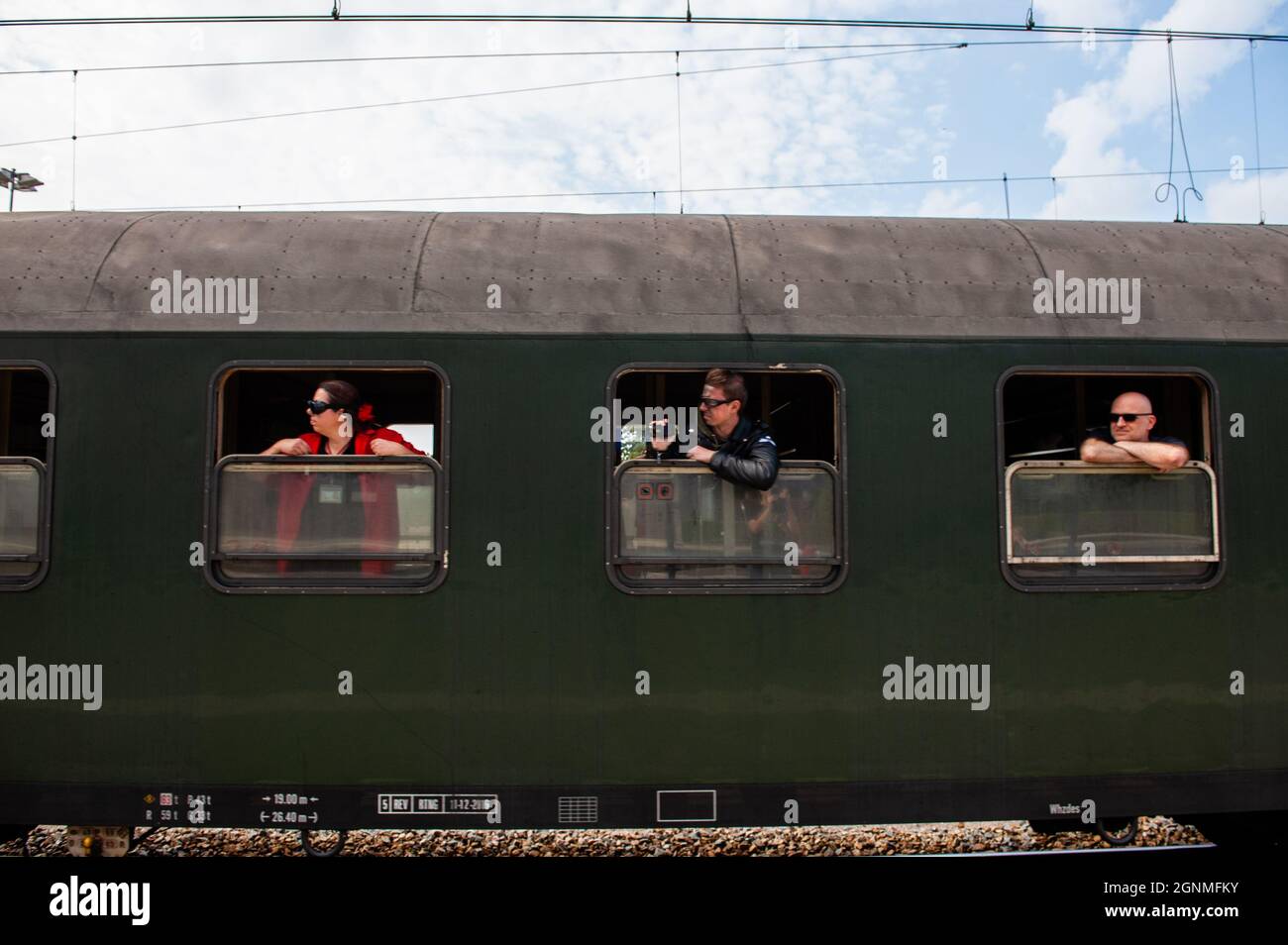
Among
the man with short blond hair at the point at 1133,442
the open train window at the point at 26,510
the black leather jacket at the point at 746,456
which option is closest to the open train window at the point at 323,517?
the open train window at the point at 26,510

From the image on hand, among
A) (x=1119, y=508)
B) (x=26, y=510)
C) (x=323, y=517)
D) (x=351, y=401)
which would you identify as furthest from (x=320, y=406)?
(x=1119, y=508)

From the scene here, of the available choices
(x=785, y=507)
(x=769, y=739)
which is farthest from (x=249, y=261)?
(x=769, y=739)

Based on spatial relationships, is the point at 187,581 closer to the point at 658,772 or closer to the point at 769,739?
the point at 658,772

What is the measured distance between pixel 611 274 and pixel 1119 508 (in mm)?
2349

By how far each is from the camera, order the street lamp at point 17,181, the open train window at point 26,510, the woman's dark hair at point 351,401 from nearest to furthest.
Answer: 1. the open train window at point 26,510
2. the woman's dark hair at point 351,401
3. the street lamp at point 17,181

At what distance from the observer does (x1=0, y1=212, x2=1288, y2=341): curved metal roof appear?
134 inches

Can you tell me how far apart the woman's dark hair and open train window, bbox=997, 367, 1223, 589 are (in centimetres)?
265

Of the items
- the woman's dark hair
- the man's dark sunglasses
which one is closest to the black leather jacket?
the woman's dark hair

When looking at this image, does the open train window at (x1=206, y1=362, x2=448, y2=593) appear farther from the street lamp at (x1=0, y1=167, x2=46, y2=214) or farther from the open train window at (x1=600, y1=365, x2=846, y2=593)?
the street lamp at (x1=0, y1=167, x2=46, y2=214)

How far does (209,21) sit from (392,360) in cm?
413

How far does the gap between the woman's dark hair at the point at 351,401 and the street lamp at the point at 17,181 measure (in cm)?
1613

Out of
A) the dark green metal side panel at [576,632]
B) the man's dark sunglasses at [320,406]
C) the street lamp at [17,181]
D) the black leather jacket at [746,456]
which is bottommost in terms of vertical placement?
the dark green metal side panel at [576,632]

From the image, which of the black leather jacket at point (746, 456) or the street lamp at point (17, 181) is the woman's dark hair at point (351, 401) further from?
the street lamp at point (17, 181)

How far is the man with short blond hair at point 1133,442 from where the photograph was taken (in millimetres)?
3406
